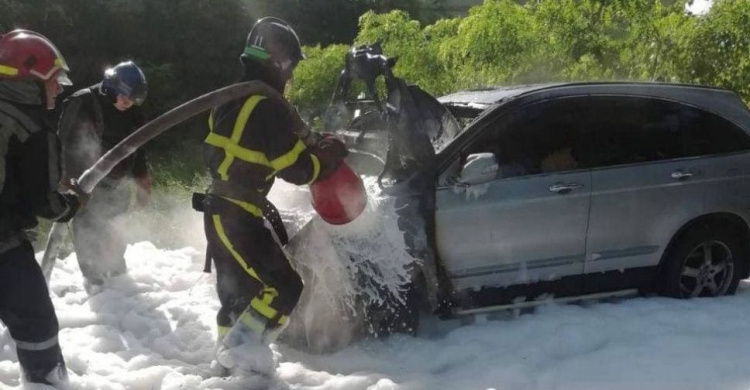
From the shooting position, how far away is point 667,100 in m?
5.54

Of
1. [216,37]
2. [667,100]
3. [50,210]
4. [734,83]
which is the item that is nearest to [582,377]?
[667,100]

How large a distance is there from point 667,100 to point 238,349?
11.6 ft

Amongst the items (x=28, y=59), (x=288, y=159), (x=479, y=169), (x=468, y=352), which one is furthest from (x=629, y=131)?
(x=28, y=59)

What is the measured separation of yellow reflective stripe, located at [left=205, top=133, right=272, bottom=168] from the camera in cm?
412

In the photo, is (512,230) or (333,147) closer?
(333,147)

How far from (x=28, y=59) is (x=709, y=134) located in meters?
4.59

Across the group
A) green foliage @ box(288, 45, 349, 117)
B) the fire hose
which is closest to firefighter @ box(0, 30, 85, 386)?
the fire hose

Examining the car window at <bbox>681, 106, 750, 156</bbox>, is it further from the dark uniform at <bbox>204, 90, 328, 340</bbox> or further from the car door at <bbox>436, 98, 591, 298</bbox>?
the dark uniform at <bbox>204, 90, 328, 340</bbox>

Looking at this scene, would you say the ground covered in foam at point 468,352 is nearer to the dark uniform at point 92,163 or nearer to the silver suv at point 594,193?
the silver suv at point 594,193

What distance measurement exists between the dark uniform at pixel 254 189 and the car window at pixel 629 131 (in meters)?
2.10

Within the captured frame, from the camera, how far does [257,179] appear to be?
4.20m

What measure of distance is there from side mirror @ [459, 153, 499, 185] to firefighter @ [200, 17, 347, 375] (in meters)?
0.89

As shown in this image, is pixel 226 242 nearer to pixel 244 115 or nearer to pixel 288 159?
pixel 288 159

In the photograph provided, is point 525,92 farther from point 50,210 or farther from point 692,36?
point 692,36
